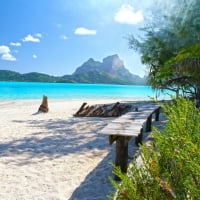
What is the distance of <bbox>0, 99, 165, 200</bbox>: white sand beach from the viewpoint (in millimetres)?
4605

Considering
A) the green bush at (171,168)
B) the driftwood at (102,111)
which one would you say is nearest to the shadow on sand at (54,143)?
the driftwood at (102,111)

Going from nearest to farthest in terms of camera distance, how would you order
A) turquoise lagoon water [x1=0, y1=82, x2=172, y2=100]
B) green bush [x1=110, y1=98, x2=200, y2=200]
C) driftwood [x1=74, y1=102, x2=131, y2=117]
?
green bush [x1=110, y1=98, x2=200, y2=200] < driftwood [x1=74, y1=102, x2=131, y2=117] < turquoise lagoon water [x1=0, y1=82, x2=172, y2=100]

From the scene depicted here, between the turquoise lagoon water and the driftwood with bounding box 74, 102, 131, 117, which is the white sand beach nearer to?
the turquoise lagoon water

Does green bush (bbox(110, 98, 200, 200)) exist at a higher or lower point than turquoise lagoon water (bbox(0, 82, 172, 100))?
higher

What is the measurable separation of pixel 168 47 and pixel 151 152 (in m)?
→ 19.3

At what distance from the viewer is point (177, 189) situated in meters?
1.71

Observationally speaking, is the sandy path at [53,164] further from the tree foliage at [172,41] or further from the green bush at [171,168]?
the tree foliage at [172,41]

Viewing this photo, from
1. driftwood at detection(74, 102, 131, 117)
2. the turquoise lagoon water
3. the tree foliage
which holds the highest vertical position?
the tree foliage

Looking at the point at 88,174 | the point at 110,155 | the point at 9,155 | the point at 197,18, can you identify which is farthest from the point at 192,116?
the point at 197,18

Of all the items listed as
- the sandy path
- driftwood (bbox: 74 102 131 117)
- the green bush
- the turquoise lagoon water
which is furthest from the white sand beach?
driftwood (bbox: 74 102 131 117)

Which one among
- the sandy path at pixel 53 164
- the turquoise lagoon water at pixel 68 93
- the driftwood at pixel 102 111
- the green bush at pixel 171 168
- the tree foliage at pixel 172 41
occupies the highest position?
the tree foliage at pixel 172 41

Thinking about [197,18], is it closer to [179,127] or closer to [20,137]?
[20,137]

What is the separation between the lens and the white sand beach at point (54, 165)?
4.61 m

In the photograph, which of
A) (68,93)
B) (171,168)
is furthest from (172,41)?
(68,93)
